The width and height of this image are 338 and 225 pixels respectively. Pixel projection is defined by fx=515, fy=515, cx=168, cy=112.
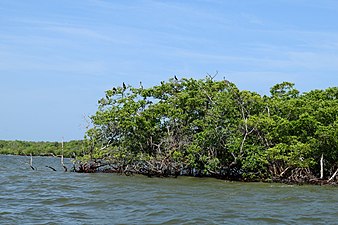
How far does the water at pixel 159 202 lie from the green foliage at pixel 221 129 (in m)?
1.17

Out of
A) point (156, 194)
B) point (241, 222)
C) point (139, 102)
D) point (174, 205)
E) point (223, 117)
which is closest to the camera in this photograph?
point (241, 222)

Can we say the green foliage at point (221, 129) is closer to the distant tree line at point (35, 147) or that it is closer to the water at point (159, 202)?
the water at point (159, 202)

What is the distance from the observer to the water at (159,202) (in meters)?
10.9

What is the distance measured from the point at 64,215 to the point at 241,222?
12.4ft

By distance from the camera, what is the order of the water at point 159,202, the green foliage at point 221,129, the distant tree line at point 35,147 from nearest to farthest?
1. the water at point 159,202
2. the green foliage at point 221,129
3. the distant tree line at point 35,147

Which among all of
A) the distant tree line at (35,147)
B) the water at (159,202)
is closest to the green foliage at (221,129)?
the water at (159,202)

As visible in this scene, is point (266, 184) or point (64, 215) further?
point (266, 184)

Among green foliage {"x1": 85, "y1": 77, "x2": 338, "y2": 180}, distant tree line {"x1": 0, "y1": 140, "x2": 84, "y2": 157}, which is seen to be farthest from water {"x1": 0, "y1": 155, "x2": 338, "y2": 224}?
distant tree line {"x1": 0, "y1": 140, "x2": 84, "y2": 157}

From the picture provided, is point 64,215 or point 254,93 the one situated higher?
point 254,93

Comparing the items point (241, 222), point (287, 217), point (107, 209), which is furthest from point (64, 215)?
point (287, 217)

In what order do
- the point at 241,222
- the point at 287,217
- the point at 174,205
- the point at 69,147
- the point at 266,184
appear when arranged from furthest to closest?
the point at 69,147, the point at 266,184, the point at 174,205, the point at 287,217, the point at 241,222

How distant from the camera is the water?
1095cm

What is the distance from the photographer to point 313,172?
19609mm

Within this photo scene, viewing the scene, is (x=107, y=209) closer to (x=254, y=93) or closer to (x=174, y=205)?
(x=174, y=205)
